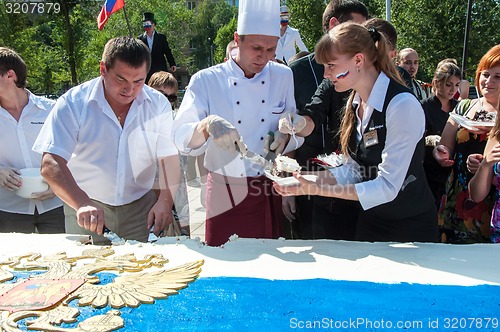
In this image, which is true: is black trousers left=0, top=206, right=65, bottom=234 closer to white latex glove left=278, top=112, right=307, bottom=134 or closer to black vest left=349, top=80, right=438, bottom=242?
white latex glove left=278, top=112, right=307, bottom=134

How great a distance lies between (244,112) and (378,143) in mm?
708

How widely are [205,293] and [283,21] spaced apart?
5.02 metres

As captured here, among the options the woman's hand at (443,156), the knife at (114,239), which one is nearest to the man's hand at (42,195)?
the knife at (114,239)

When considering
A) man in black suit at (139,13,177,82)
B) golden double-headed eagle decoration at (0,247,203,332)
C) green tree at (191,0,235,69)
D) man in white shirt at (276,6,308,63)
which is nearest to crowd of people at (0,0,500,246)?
golden double-headed eagle decoration at (0,247,203,332)

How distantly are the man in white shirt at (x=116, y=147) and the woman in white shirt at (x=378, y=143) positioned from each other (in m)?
0.79

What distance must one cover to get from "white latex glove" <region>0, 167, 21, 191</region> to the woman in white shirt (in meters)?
1.33

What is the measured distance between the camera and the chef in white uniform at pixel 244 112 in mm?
2219

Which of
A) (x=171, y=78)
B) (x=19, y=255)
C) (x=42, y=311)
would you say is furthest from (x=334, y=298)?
(x=171, y=78)

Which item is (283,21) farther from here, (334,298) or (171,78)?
(334,298)

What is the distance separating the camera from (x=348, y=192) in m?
1.86

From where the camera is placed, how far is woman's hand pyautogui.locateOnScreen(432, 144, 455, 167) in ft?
8.29

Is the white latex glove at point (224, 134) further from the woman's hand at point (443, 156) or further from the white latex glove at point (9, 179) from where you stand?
the woman's hand at point (443, 156)

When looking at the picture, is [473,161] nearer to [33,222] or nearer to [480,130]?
[480,130]

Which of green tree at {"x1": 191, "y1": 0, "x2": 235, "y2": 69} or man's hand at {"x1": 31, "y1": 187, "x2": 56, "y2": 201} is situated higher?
green tree at {"x1": 191, "y1": 0, "x2": 235, "y2": 69}
